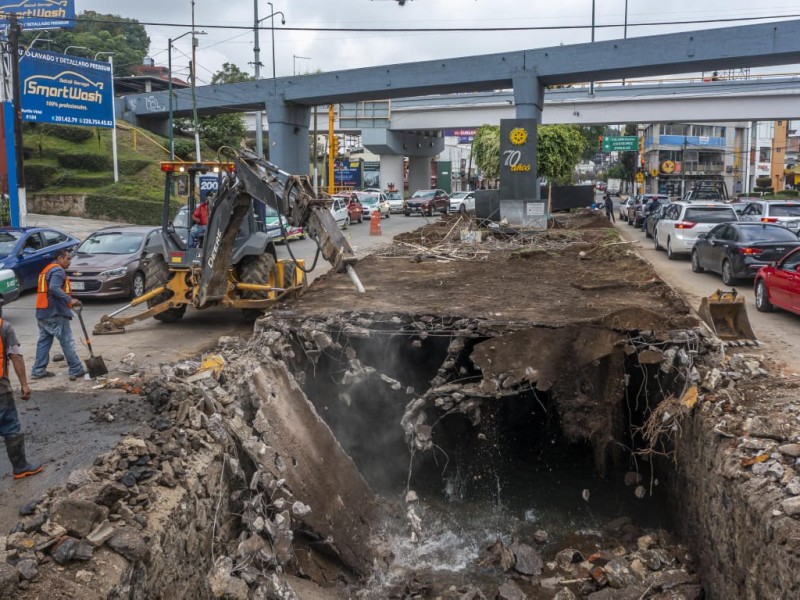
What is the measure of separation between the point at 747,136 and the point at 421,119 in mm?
41731

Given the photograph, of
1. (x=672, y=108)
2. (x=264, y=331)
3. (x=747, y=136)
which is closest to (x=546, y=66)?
(x=672, y=108)

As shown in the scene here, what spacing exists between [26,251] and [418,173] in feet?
148

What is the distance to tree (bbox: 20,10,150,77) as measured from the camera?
203ft

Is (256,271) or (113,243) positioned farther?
(113,243)

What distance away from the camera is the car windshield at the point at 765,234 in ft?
56.3

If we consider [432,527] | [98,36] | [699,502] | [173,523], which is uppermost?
[98,36]

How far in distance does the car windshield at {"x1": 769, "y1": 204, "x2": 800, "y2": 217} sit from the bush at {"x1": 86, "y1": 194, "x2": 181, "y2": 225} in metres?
25.7

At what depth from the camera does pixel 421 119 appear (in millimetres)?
51125

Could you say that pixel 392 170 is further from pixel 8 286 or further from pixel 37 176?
pixel 8 286

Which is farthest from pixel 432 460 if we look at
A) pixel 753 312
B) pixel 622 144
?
pixel 622 144

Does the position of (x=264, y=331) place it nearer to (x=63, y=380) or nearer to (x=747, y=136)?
(x=63, y=380)

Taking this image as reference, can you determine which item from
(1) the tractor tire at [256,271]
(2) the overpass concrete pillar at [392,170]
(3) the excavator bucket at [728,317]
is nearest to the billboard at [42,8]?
(1) the tractor tire at [256,271]

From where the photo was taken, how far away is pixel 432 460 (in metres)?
10.8

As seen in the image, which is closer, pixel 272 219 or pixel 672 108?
pixel 272 219
